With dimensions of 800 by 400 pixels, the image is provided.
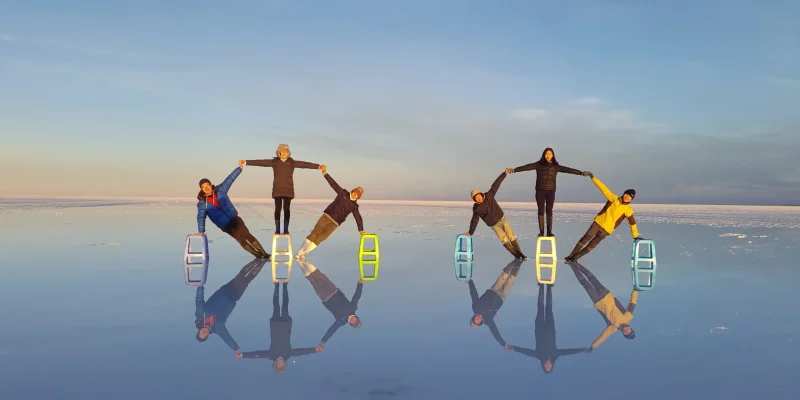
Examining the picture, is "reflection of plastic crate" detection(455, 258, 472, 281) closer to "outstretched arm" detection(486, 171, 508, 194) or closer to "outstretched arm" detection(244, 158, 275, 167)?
"outstretched arm" detection(486, 171, 508, 194)

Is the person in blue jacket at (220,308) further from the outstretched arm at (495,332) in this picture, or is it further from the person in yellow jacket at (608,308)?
the person in yellow jacket at (608,308)

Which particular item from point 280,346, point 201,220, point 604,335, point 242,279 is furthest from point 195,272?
point 604,335

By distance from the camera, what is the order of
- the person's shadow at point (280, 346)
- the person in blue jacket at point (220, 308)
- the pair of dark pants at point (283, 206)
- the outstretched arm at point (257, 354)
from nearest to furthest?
1. the person's shadow at point (280, 346)
2. the outstretched arm at point (257, 354)
3. the person in blue jacket at point (220, 308)
4. the pair of dark pants at point (283, 206)

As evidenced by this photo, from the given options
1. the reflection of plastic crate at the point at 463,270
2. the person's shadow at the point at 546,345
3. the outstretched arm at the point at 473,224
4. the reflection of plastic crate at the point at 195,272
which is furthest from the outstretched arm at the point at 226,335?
the outstretched arm at the point at 473,224

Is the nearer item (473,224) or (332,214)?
(473,224)

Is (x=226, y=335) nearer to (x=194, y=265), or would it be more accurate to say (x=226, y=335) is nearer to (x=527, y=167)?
(x=194, y=265)

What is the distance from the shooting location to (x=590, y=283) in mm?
8602

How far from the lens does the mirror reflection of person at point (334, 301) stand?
5.69 metres

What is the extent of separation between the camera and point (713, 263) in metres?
10.8

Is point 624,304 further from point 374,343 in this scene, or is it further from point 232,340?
point 232,340

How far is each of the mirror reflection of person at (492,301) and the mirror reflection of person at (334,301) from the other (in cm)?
143

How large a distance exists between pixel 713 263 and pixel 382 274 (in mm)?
7004

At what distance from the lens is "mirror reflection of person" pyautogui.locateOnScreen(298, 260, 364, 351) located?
A: 5.69 metres

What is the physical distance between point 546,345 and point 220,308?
396 centimetres
